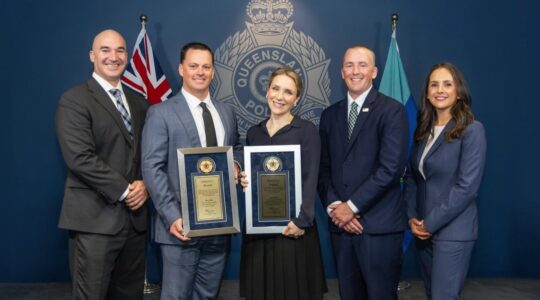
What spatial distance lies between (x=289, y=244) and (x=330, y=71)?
2234mm

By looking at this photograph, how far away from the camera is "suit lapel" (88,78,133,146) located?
2391 millimetres

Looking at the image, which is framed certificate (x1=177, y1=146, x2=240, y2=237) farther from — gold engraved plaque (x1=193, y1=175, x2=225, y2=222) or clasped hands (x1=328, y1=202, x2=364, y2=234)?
clasped hands (x1=328, y1=202, x2=364, y2=234)

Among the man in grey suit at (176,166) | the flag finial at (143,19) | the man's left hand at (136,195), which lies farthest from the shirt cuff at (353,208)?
the flag finial at (143,19)

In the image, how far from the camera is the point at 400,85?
3748 mm

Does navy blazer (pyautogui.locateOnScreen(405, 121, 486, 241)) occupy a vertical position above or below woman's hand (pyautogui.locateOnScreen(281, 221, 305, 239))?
above

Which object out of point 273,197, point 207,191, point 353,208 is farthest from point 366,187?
point 207,191

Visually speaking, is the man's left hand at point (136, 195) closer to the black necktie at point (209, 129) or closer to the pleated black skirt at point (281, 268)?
the black necktie at point (209, 129)

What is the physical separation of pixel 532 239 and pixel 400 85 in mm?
2001

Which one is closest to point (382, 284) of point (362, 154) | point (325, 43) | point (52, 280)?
point (362, 154)

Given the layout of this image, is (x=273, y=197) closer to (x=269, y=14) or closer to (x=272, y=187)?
(x=272, y=187)

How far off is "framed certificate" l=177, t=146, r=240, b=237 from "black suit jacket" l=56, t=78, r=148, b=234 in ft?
1.32

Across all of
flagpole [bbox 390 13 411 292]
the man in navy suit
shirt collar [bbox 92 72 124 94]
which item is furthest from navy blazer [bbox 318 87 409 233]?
flagpole [bbox 390 13 411 292]

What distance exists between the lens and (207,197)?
7.19 feet

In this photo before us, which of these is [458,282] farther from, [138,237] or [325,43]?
[325,43]
